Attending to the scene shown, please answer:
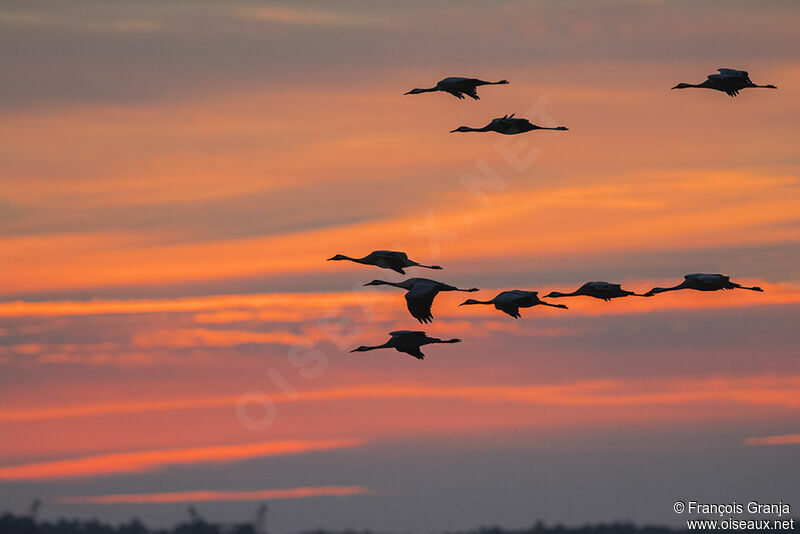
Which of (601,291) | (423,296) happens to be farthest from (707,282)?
(423,296)

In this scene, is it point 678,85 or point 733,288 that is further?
point 678,85

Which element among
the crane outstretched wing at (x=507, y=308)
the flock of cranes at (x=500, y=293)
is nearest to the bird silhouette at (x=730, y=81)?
the flock of cranes at (x=500, y=293)

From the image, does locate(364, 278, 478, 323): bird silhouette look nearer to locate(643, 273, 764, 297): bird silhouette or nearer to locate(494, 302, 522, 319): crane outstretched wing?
locate(494, 302, 522, 319): crane outstretched wing

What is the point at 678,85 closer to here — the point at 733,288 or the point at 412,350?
the point at 733,288

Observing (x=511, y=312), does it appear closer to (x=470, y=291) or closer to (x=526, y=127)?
(x=470, y=291)

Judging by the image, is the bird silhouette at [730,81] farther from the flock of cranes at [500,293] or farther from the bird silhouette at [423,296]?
the bird silhouette at [423,296]

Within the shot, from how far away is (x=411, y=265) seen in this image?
90.2 m

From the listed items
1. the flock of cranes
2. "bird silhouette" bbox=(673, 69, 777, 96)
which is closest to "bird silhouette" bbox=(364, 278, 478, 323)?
the flock of cranes

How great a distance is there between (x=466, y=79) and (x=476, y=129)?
833 cm

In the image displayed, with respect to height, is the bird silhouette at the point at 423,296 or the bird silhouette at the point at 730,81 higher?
the bird silhouette at the point at 730,81

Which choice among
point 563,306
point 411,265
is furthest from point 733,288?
point 411,265

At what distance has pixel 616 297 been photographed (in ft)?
299

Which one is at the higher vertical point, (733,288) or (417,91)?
(417,91)

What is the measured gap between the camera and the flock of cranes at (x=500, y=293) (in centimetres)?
8625
